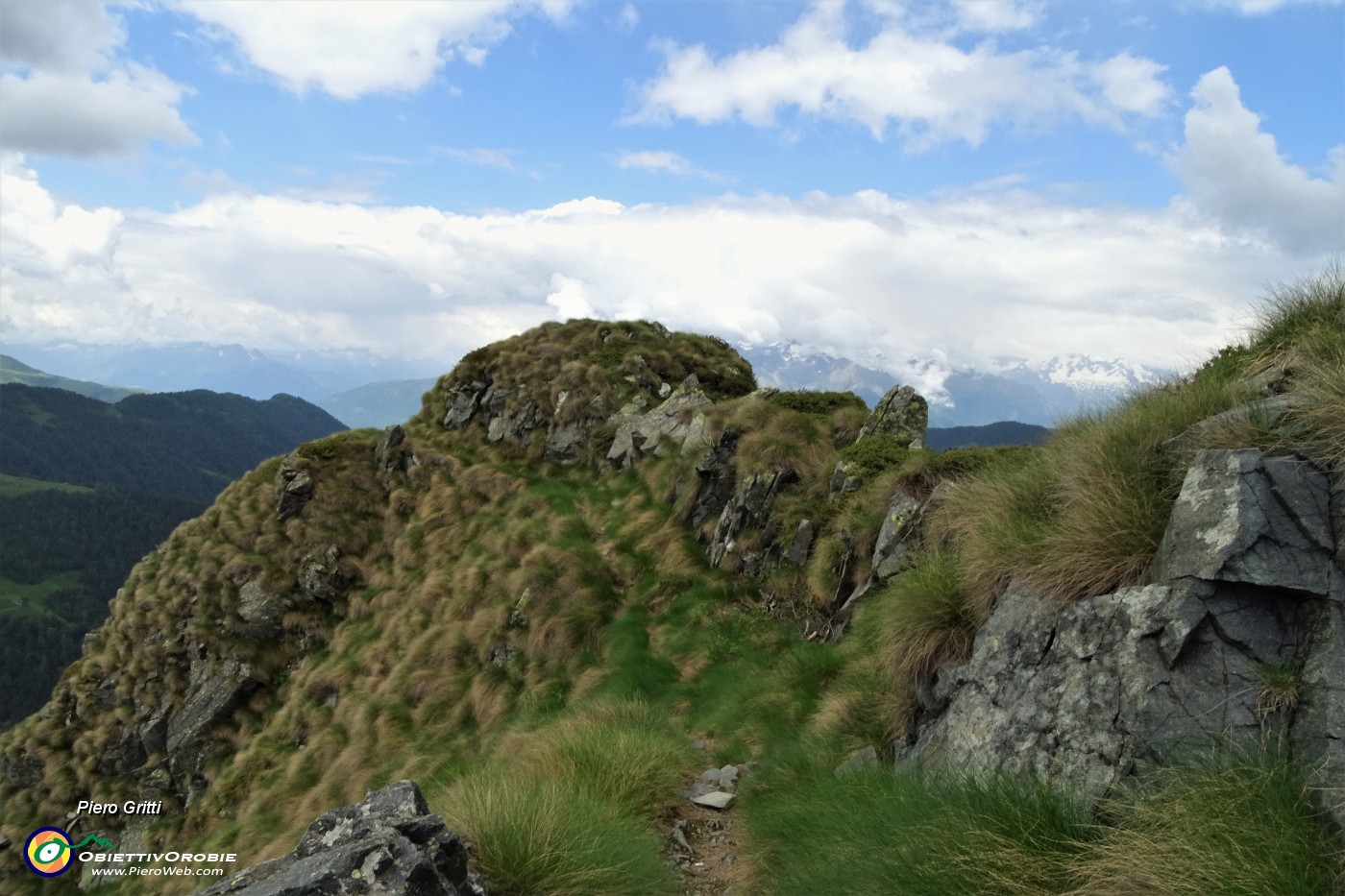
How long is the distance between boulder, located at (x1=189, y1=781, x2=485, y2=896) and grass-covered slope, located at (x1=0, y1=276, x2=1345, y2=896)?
0.64 meters

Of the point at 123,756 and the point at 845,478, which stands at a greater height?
the point at 845,478

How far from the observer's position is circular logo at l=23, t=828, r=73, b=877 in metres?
22.5

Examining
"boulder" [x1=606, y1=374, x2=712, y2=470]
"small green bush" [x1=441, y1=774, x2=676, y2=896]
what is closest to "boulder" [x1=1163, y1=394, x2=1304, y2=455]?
"small green bush" [x1=441, y1=774, x2=676, y2=896]

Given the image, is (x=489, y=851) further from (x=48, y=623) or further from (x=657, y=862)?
(x=48, y=623)

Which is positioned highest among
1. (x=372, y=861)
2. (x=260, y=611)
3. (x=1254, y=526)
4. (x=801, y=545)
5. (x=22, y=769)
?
(x=1254, y=526)

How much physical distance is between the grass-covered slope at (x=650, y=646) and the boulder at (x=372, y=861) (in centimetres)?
64

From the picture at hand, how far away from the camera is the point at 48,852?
24500mm

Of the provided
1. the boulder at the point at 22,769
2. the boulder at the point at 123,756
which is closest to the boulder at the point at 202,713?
the boulder at the point at 123,756

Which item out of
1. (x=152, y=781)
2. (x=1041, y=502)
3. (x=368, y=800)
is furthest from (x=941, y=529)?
(x=152, y=781)

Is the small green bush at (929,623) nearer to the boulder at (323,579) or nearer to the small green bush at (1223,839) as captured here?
the small green bush at (1223,839)

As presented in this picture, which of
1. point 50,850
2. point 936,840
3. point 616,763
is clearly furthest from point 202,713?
point 936,840

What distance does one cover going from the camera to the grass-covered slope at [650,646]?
493cm

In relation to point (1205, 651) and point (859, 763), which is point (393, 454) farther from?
point (1205, 651)

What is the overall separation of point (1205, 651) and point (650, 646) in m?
12.8
